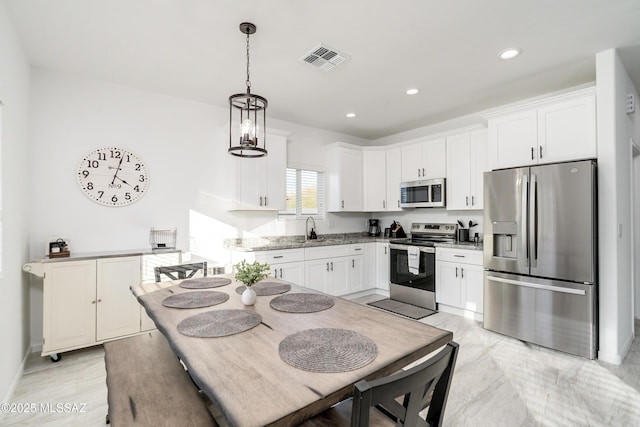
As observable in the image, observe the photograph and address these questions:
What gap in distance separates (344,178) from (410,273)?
1765 mm

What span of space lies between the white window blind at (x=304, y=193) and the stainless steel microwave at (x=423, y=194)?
51.6 inches

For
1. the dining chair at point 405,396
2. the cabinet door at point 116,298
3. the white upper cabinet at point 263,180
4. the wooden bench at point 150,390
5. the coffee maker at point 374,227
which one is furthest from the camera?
the coffee maker at point 374,227

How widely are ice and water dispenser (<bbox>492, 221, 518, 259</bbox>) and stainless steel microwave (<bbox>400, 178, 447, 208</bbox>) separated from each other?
42.5 inches

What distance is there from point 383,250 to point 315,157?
5.95ft

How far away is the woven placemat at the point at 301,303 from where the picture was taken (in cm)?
169

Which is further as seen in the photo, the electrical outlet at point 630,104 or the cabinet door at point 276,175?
the cabinet door at point 276,175

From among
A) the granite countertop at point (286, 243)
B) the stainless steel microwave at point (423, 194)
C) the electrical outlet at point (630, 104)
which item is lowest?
the granite countertop at point (286, 243)

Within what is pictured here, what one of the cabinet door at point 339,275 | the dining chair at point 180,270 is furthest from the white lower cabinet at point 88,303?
the cabinet door at point 339,275

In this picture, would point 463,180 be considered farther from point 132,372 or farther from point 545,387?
point 132,372

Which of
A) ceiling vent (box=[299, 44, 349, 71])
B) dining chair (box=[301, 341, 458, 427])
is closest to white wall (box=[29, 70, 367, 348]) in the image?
ceiling vent (box=[299, 44, 349, 71])

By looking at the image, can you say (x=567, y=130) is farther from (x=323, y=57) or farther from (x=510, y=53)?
(x=323, y=57)

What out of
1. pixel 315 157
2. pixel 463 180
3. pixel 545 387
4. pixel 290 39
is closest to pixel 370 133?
pixel 315 157

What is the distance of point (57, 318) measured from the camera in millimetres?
2656

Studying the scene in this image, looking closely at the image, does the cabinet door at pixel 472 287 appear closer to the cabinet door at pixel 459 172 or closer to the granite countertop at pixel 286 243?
the granite countertop at pixel 286 243
